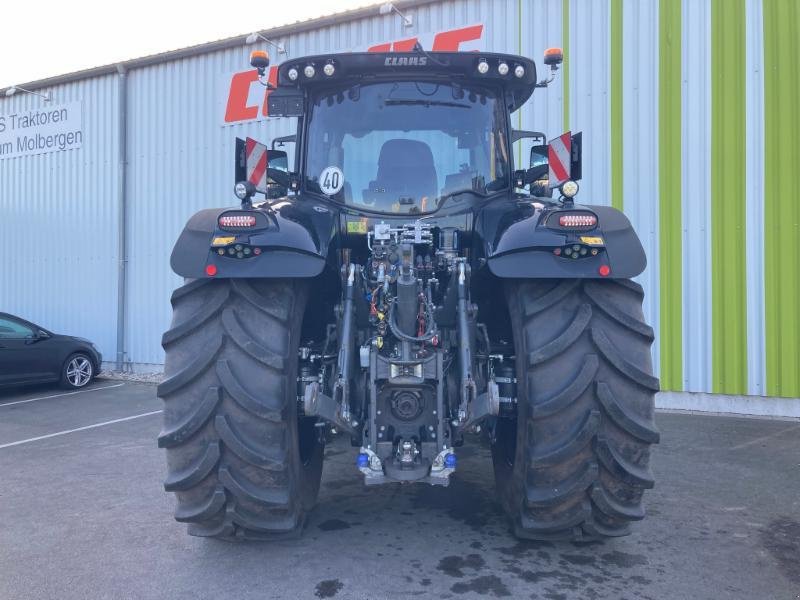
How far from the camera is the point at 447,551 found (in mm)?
3562

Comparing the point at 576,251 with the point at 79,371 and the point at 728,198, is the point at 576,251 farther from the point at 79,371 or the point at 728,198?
the point at 79,371

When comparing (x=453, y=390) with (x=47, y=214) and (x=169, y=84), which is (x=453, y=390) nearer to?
(x=169, y=84)

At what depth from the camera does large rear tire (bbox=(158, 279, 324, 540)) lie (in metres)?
3.17

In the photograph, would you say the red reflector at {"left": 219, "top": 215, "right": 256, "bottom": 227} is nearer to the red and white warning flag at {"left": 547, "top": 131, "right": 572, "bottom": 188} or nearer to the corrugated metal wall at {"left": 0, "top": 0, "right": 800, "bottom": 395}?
the red and white warning flag at {"left": 547, "top": 131, "right": 572, "bottom": 188}

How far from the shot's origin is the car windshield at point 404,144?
402 cm

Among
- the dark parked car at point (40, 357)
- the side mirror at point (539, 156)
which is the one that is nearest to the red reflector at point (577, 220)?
the side mirror at point (539, 156)

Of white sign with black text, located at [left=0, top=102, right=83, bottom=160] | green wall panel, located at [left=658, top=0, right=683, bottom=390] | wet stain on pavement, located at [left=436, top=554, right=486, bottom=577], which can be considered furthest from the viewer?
white sign with black text, located at [left=0, top=102, right=83, bottom=160]

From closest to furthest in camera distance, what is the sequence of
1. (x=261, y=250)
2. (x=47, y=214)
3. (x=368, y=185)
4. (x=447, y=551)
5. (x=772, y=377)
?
(x=261, y=250) < (x=447, y=551) < (x=368, y=185) < (x=772, y=377) < (x=47, y=214)

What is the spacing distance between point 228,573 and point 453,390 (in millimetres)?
1509

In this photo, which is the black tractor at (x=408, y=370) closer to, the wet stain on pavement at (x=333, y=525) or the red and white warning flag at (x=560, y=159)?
the wet stain on pavement at (x=333, y=525)

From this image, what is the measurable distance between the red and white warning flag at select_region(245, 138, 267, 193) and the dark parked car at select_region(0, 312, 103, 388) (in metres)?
7.50

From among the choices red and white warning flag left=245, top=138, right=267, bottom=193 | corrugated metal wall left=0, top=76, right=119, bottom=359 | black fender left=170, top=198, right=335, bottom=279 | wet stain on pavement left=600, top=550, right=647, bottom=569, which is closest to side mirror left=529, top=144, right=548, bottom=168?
red and white warning flag left=245, top=138, right=267, bottom=193

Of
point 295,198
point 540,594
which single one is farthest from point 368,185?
point 540,594

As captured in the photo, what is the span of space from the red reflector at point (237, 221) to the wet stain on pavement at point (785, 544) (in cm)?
335
